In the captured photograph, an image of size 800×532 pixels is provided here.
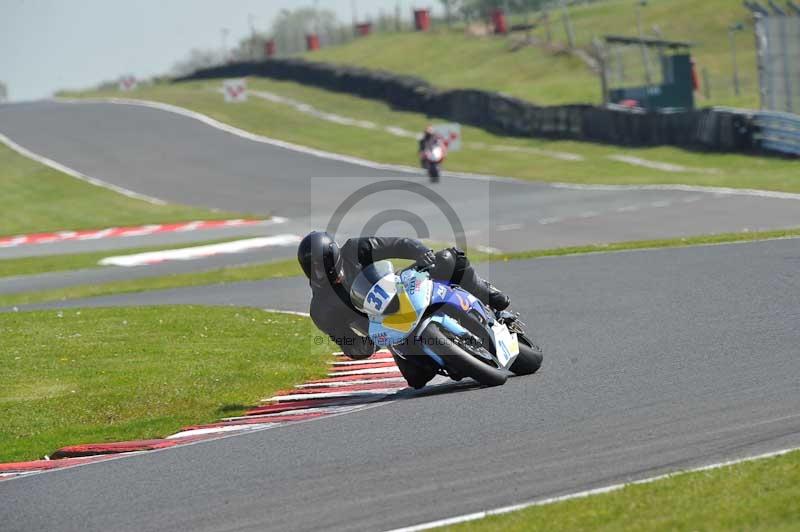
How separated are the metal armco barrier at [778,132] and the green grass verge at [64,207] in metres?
14.0

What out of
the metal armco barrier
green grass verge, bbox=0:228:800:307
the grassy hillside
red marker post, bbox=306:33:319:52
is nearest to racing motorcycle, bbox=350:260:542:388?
green grass verge, bbox=0:228:800:307

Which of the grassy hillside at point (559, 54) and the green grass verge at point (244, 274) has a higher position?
the grassy hillside at point (559, 54)

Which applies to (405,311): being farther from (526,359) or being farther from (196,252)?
(196,252)

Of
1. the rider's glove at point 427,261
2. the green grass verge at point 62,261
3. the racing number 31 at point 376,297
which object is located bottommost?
the green grass verge at point 62,261

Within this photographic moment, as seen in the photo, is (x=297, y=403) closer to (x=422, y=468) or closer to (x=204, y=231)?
(x=422, y=468)

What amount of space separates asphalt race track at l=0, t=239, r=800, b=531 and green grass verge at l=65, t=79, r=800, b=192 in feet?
56.9

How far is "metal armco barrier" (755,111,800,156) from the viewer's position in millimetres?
30984

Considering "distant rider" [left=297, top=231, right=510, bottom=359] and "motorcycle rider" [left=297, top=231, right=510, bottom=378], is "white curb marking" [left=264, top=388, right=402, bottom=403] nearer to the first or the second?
"motorcycle rider" [left=297, top=231, right=510, bottom=378]

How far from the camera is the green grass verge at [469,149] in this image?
31.0 m

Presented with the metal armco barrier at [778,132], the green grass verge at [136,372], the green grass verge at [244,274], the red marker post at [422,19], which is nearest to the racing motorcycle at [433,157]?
the metal armco barrier at [778,132]

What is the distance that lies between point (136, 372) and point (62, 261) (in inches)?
658

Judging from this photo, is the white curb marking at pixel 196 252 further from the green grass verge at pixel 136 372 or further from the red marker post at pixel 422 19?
the red marker post at pixel 422 19

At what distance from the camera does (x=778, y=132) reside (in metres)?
31.7

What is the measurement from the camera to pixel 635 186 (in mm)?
30734
